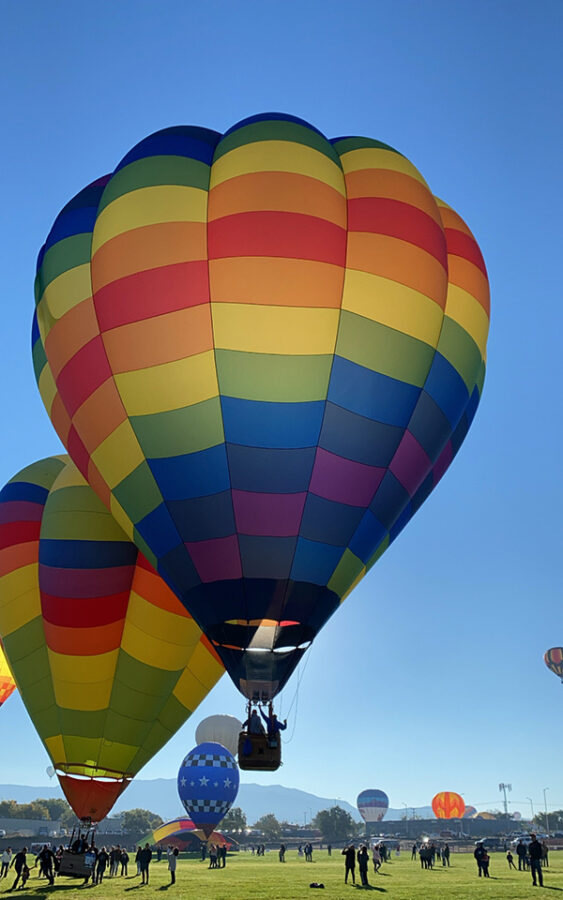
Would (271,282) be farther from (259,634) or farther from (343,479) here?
(259,634)

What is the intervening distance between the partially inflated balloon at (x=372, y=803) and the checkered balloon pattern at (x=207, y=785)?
53460 millimetres

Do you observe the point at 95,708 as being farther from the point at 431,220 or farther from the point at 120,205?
the point at 431,220

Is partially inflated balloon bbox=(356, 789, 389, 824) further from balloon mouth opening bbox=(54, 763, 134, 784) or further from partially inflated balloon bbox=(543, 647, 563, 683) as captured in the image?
balloon mouth opening bbox=(54, 763, 134, 784)

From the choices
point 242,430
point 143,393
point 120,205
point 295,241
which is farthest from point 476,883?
point 120,205

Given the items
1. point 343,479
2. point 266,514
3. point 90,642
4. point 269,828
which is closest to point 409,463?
point 343,479

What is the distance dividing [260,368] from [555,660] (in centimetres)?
5479

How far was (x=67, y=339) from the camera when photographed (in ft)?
40.4

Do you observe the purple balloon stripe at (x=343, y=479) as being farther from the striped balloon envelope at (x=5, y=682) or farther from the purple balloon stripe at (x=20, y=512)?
the striped balloon envelope at (x=5, y=682)

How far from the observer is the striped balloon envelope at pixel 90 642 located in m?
14.6

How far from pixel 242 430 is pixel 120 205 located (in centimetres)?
449

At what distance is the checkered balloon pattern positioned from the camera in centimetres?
3581

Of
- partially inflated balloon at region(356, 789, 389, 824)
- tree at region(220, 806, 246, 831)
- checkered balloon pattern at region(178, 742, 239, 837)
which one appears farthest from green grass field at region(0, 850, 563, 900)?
tree at region(220, 806, 246, 831)

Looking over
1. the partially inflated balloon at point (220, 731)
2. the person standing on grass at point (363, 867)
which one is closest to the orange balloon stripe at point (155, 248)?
the person standing on grass at point (363, 867)

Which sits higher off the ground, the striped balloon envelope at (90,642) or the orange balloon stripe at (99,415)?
Result: the orange balloon stripe at (99,415)
